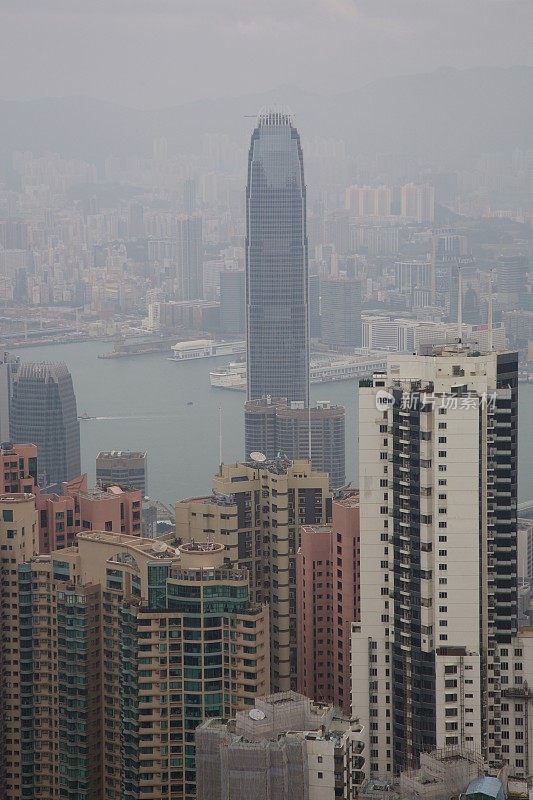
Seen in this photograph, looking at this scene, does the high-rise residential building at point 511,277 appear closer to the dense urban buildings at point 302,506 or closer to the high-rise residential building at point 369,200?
the dense urban buildings at point 302,506

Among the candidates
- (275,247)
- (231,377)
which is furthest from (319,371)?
(275,247)

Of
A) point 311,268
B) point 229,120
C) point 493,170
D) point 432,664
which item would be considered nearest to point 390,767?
point 432,664

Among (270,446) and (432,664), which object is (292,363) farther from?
(432,664)

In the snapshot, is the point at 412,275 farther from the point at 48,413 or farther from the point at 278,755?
the point at 278,755

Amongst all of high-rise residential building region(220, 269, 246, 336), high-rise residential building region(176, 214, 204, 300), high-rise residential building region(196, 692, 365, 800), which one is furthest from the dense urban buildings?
high-rise residential building region(220, 269, 246, 336)

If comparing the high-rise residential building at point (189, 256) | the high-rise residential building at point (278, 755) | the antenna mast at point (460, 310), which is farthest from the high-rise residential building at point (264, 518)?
the high-rise residential building at point (189, 256)

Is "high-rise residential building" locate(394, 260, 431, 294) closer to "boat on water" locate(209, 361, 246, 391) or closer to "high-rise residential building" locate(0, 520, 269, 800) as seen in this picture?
"boat on water" locate(209, 361, 246, 391)
